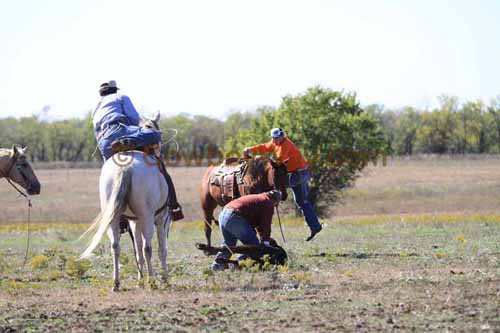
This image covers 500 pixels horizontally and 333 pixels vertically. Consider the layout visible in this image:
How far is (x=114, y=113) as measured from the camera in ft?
41.3

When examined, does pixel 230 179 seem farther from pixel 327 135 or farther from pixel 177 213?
pixel 327 135

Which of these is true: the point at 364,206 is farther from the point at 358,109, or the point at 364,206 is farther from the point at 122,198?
the point at 122,198

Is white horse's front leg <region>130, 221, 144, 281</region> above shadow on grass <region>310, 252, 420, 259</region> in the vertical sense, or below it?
above

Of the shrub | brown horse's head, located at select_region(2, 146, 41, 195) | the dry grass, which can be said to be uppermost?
brown horse's head, located at select_region(2, 146, 41, 195)

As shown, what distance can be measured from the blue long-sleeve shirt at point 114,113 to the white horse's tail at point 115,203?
138 cm

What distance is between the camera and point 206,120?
153000mm

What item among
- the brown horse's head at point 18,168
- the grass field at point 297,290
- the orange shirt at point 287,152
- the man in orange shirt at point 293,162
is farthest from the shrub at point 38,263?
the orange shirt at point 287,152

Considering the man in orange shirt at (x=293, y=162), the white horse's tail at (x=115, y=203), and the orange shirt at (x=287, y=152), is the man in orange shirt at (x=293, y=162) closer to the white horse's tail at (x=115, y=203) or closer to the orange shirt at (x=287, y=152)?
the orange shirt at (x=287, y=152)

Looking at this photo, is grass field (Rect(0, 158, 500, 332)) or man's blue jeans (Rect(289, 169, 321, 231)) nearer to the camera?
grass field (Rect(0, 158, 500, 332))

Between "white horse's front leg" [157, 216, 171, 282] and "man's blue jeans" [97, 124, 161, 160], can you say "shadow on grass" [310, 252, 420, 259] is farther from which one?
"man's blue jeans" [97, 124, 161, 160]

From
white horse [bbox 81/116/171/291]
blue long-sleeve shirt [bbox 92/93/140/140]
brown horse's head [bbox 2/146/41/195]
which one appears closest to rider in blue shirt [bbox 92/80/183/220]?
blue long-sleeve shirt [bbox 92/93/140/140]

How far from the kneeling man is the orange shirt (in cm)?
308

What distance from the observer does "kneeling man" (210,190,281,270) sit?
1332cm

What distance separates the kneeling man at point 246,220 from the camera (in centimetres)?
1332
